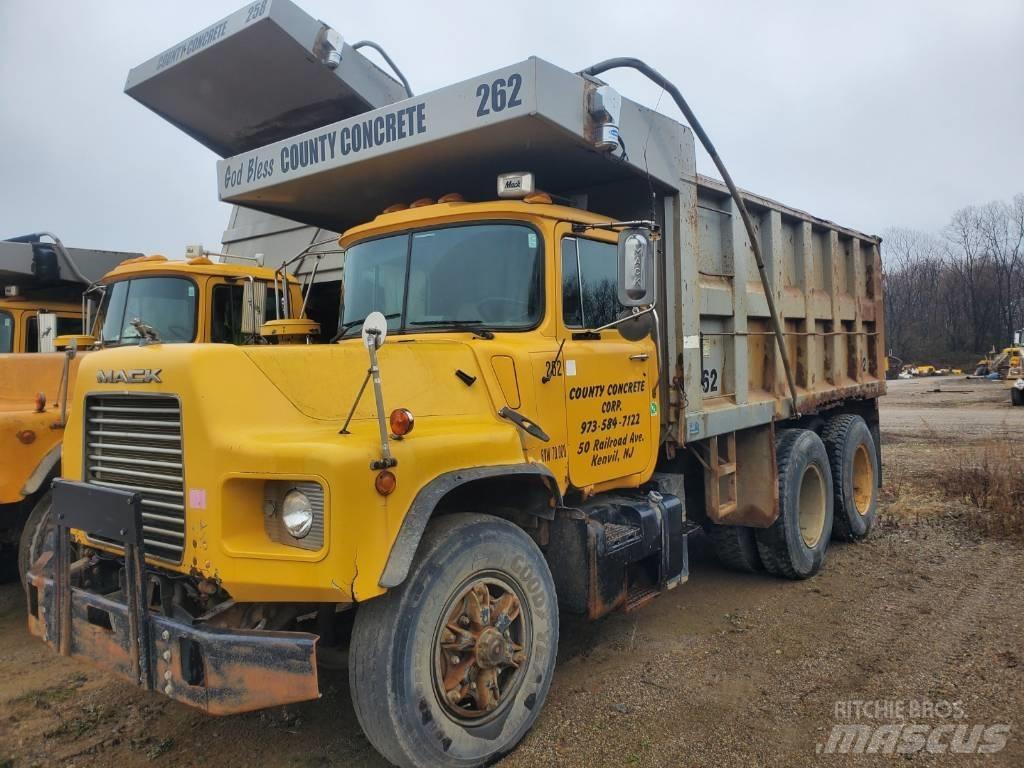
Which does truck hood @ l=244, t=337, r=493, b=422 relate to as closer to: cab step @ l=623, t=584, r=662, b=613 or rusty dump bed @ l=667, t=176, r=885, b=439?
cab step @ l=623, t=584, r=662, b=613

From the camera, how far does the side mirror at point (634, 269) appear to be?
12.5ft

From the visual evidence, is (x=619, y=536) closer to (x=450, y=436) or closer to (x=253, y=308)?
(x=450, y=436)

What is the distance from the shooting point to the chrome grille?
9.66 feet

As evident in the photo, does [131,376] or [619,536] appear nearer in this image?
[131,376]

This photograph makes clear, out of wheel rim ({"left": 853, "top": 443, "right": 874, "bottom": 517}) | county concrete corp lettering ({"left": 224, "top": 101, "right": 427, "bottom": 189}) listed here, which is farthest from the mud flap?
wheel rim ({"left": 853, "top": 443, "right": 874, "bottom": 517})

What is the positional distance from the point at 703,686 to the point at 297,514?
252 cm

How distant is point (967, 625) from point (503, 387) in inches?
139

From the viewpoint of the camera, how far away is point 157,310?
625 cm

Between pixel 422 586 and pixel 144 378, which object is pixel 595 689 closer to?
pixel 422 586

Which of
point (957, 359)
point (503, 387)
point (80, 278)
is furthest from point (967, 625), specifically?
point (957, 359)

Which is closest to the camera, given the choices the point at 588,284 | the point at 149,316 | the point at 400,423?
the point at 400,423

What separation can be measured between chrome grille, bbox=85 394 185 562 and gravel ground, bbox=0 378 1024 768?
1125 millimetres

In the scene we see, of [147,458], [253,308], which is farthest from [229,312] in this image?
[147,458]

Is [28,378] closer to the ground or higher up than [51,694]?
higher up
